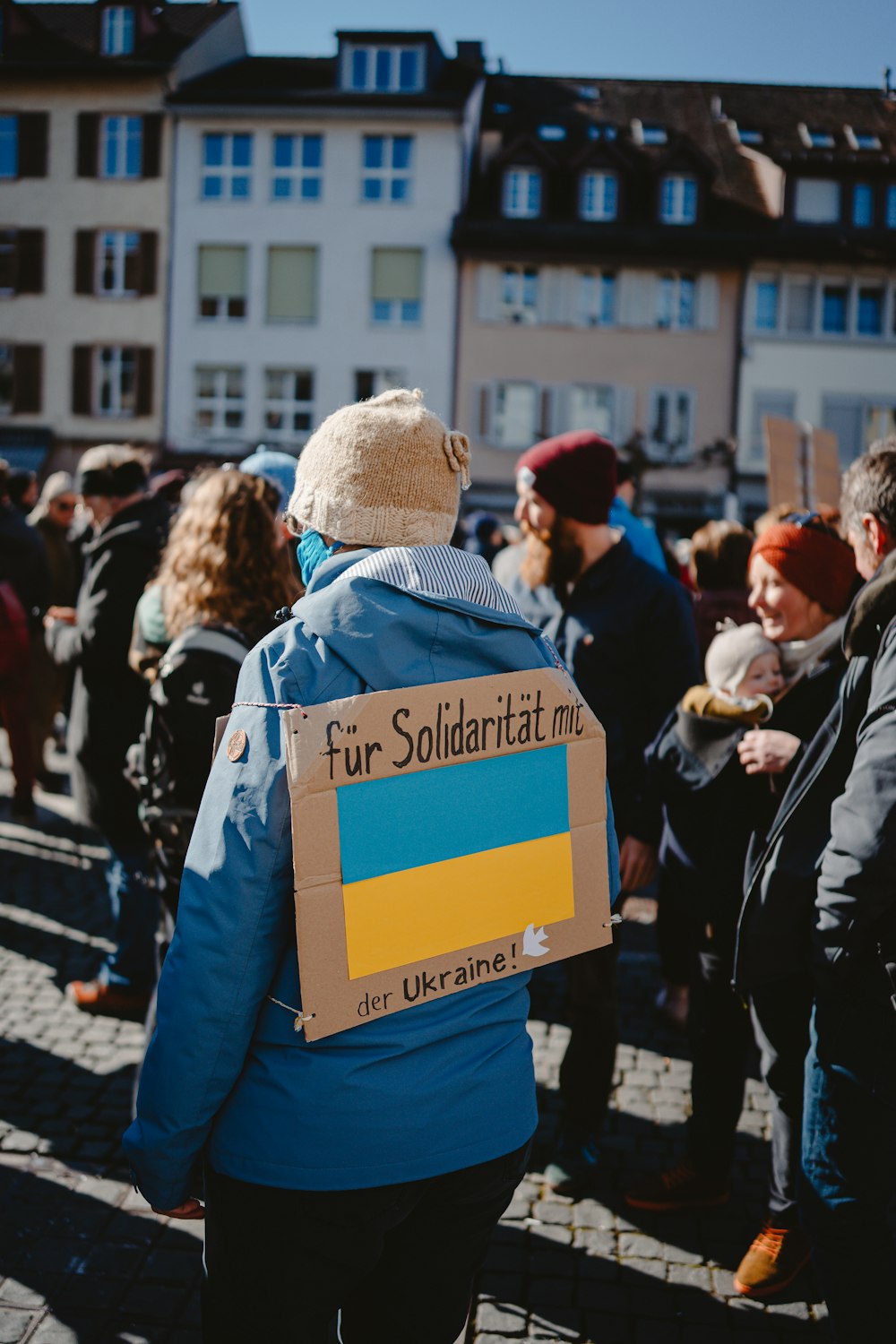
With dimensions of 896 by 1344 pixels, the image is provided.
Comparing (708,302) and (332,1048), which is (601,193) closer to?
(708,302)

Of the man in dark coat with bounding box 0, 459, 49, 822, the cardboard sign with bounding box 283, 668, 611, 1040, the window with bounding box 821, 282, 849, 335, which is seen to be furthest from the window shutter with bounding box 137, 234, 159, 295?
the cardboard sign with bounding box 283, 668, 611, 1040

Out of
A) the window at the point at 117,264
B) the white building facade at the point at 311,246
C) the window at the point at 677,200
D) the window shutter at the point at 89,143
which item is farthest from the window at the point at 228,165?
the window at the point at 677,200

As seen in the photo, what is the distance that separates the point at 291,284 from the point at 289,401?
2.76 meters

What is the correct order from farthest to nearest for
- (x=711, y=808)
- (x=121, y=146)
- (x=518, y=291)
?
(x=121, y=146) → (x=518, y=291) → (x=711, y=808)

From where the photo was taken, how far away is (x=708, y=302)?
28375 mm

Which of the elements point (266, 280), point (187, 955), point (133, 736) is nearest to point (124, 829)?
point (133, 736)

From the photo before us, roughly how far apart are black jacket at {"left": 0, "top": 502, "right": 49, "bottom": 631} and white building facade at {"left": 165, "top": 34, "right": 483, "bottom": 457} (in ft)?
71.8

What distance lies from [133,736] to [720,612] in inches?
110

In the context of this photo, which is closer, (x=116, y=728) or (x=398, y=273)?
(x=116, y=728)

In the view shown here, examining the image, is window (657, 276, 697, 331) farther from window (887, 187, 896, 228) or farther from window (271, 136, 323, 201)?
window (271, 136, 323, 201)

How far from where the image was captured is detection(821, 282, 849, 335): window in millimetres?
28734

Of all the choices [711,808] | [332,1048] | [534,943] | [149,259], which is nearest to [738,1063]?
[711,808]

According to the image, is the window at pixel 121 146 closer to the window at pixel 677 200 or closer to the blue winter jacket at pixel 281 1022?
the window at pixel 677 200

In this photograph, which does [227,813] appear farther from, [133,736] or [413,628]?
[133,736]
